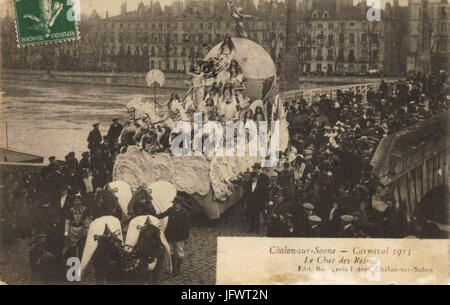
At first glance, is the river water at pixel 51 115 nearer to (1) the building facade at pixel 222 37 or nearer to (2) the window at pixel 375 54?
(1) the building facade at pixel 222 37

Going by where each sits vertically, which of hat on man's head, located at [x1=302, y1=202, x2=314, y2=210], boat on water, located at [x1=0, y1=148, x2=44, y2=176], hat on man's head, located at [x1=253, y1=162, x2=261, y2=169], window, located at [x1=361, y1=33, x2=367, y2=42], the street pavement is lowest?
the street pavement

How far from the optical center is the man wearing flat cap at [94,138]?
7625 millimetres

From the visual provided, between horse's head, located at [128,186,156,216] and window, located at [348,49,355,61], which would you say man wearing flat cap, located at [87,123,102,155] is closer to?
horse's head, located at [128,186,156,216]

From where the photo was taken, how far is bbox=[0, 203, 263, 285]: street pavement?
7297mm

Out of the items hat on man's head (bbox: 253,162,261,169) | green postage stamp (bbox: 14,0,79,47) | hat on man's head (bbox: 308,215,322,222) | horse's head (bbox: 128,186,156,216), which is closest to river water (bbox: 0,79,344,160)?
green postage stamp (bbox: 14,0,79,47)

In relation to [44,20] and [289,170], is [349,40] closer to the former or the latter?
[289,170]

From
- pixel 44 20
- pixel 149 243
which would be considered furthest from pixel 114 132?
pixel 44 20

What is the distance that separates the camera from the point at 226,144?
7.50 meters

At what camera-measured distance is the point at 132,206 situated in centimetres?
743

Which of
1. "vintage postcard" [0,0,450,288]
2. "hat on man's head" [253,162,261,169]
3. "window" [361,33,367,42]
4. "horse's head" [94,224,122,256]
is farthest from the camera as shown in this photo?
"window" [361,33,367,42]

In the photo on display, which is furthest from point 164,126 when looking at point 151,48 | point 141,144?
point 151,48

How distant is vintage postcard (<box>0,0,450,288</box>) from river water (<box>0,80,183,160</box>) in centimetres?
2

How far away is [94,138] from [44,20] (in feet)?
6.18

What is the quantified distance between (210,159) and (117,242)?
176 cm
